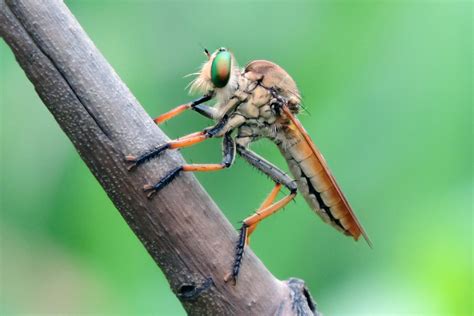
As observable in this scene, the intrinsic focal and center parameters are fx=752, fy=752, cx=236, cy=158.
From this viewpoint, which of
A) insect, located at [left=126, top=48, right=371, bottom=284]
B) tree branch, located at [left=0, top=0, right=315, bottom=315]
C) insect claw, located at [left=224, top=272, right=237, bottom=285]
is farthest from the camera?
insect, located at [left=126, top=48, right=371, bottom=284]

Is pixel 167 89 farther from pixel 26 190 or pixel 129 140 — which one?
pixel 129 140

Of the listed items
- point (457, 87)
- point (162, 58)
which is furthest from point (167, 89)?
point (457, 87)

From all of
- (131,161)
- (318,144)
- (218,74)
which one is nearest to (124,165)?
(131,161)

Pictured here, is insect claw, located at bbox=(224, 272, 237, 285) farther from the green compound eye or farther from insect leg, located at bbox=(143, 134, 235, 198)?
the green compound eye

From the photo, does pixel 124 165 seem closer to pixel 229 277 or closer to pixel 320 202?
pixel 229 277

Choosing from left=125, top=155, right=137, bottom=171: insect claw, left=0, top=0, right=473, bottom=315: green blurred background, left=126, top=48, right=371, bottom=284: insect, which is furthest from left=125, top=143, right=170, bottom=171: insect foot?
left=0, top=0, right=473, bottom=315: green blurred background
